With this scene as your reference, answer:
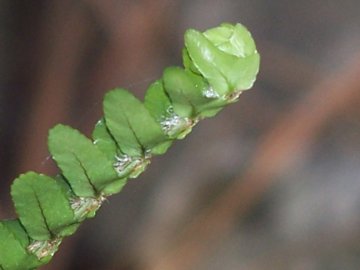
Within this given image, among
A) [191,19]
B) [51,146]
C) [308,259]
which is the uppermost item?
[51,146]

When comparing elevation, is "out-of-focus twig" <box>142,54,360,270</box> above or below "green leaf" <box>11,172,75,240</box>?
below

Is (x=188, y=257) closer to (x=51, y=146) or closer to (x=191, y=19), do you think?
(x=191, y=19)

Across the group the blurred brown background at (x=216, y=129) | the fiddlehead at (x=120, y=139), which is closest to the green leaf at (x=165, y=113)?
the fiddlehead at (x=120, y=139)

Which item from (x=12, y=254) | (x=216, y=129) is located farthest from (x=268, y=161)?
(x=12, y=254)

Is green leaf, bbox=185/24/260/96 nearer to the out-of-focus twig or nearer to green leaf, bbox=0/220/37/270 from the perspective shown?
green leaf, bbox=0/220/37/270

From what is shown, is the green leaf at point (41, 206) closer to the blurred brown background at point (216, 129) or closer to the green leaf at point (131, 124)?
the green leaf at point (131, 124)

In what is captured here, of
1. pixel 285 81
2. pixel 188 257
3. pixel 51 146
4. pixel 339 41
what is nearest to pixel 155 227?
pixel 188 257

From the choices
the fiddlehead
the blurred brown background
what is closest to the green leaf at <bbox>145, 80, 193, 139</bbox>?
the fiddlehead
